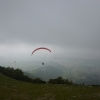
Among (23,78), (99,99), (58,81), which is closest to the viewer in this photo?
(99,99)

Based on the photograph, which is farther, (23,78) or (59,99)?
(23,78)

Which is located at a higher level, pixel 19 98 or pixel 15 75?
pixel 15 75

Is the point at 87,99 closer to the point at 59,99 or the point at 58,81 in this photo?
the point at 59,99

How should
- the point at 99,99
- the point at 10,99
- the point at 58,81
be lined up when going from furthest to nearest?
the point at 58,81
the point at 99,99
the point at 10,99

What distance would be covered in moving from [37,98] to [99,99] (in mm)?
8939

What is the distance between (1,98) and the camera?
20.4 metres

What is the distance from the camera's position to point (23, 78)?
70375mm

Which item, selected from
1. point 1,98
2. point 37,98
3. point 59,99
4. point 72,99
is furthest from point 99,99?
point 1,98

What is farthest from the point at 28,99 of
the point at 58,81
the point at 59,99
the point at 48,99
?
the point at 58,81

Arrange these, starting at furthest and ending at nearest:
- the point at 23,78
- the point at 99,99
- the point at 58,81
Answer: the point at 23,78 → the point at 58,81 → the point at 99,99

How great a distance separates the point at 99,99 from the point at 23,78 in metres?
52.9

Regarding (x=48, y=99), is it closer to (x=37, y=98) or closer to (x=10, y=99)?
(x=37, y=98)

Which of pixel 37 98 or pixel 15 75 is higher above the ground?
pixel 15 75

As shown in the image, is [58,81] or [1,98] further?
[58,81]
